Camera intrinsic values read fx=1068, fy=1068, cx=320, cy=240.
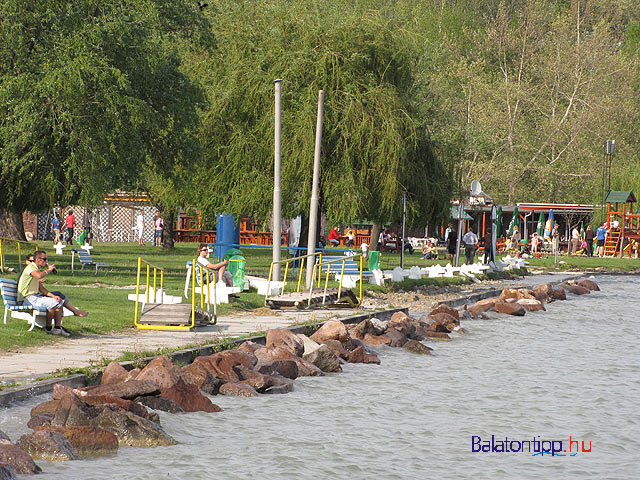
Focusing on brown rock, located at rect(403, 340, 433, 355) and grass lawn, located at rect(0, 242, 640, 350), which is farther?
brown rock, located at rect(403, 340, 433, 355)

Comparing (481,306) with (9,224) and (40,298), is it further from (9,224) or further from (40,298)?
(9,224)

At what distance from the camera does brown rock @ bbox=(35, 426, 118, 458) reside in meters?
10.1

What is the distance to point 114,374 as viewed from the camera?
39.8 ft

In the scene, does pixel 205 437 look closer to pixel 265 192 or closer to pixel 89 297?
pixel 89 297

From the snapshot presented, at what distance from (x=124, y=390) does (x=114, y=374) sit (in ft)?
2.40

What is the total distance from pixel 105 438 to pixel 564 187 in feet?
214

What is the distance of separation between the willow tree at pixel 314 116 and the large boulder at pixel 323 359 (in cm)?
1689

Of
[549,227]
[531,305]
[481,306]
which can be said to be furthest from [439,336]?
[549,227]

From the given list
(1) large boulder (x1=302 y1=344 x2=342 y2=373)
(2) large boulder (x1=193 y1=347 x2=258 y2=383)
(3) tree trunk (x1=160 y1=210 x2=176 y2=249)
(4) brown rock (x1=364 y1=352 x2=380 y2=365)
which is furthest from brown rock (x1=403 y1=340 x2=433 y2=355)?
(3) tree trunk (x1=160 y1=210 x2=176 y2=249)

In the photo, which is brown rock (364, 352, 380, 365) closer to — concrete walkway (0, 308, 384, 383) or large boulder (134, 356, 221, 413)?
concrete walkway (0, 308, 384, 383)

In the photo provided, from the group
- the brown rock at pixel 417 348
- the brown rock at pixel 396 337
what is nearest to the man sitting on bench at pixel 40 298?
the brown rock at pixel 396 337

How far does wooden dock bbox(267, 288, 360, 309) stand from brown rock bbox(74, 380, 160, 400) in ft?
32.8

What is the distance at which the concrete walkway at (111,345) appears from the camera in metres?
12.5

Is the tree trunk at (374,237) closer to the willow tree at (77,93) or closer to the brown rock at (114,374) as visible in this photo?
the willow tree at (77,93)
